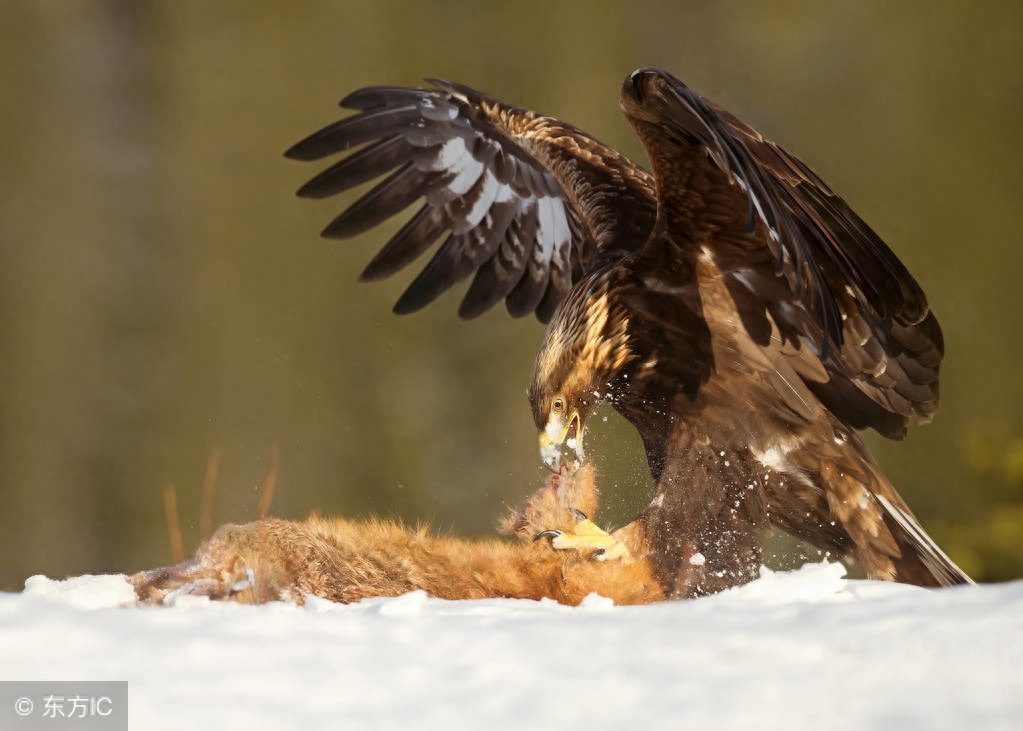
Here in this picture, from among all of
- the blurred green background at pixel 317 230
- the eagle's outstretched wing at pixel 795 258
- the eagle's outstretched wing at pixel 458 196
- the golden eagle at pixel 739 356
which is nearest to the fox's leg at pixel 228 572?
the golden eagle at pixel 739 356

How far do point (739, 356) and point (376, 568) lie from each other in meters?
1.04

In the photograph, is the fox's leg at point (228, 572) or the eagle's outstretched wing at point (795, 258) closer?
the fox's leg at point (228, 572)

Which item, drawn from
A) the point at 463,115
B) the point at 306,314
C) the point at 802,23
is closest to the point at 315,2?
the point at 306,314

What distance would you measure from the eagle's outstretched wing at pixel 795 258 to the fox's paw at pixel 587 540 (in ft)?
1.79

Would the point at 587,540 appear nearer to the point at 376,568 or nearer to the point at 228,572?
the point at 376,568

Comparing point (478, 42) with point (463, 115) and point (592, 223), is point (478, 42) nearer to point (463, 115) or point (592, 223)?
point (463, 115)

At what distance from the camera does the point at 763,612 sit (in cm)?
115

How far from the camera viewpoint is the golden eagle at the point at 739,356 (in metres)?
2.11

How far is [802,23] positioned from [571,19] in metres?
1.36

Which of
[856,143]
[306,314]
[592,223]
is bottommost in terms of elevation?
[306,314]

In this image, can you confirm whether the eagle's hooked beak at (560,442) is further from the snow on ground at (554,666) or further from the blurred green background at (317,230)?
the blurred green background at (317,230)

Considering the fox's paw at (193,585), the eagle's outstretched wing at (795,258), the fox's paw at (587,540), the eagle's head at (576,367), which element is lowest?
the fox's paw at (193,585)

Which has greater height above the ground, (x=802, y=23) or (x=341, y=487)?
(x=802, y=23)

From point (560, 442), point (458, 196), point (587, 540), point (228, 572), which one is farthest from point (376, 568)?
point (458, 196)
